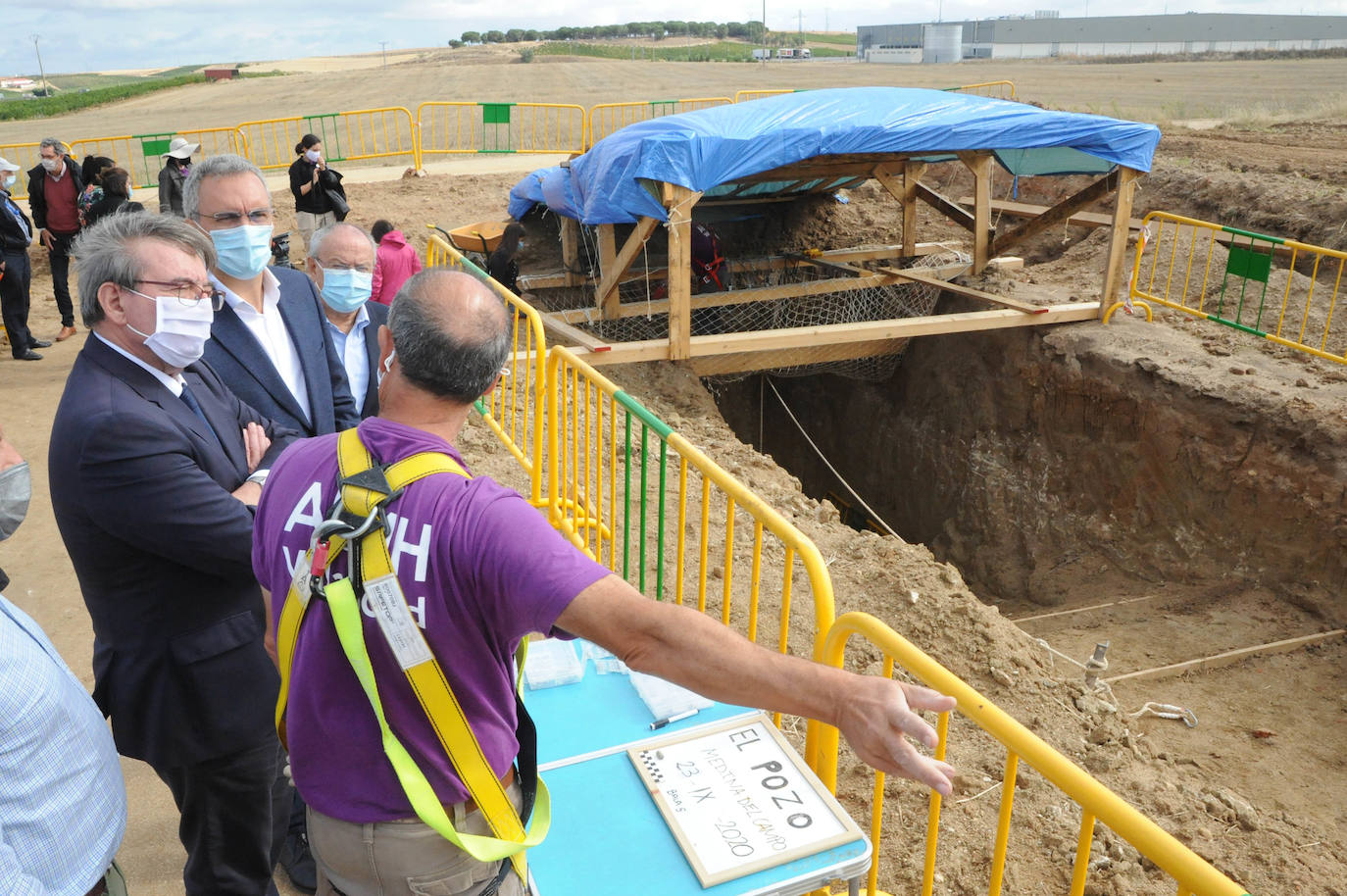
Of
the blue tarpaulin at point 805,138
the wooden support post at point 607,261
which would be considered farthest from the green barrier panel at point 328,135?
the blue tarpaulin at point 805,138

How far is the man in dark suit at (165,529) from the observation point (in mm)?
2133

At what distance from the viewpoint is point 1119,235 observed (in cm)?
880

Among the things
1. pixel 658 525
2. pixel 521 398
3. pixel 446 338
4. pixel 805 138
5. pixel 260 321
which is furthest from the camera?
pixel 805 138

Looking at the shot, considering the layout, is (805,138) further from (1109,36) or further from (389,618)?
(1109,36)

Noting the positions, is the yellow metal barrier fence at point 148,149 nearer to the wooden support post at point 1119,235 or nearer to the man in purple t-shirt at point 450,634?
the wooden support post at point 1119,235

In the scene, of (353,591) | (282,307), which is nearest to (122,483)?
(353,591)

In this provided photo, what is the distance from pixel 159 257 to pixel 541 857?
5.73 feet

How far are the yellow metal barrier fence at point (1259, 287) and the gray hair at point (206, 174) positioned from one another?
8308 mm

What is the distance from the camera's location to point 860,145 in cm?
772

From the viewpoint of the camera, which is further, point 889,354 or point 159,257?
point 889,354

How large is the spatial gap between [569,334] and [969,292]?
14.3 ft

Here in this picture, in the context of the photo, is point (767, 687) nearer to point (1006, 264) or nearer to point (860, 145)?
point (860, 145)

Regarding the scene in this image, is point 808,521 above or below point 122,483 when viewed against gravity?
below

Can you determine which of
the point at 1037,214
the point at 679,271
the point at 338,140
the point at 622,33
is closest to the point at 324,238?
the point at 679,271
